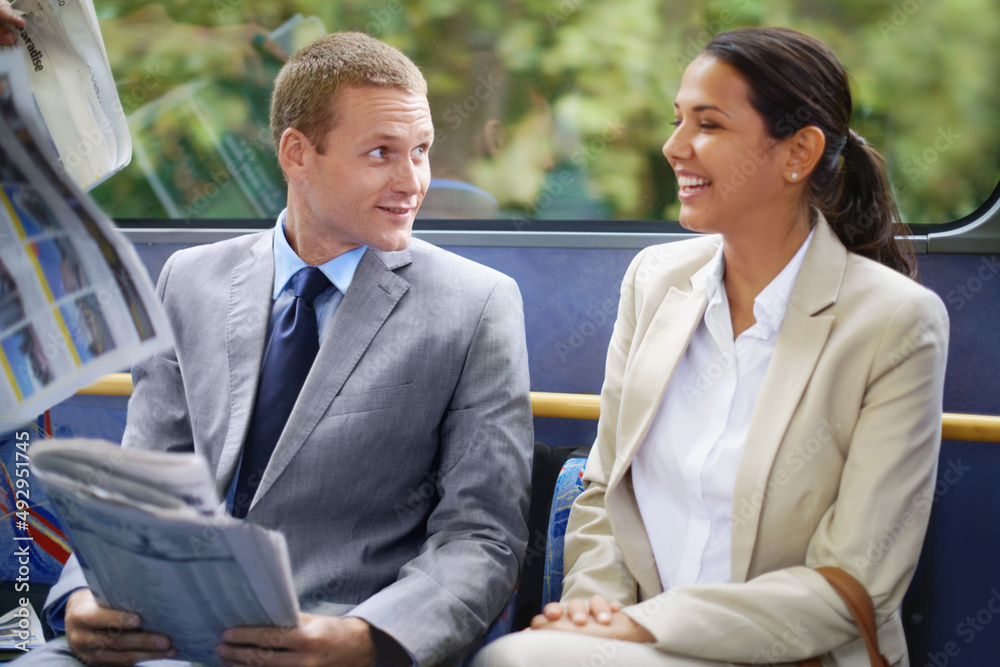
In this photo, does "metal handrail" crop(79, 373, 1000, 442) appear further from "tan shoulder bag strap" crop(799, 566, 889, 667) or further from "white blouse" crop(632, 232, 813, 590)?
"tan shoulder bag strap" crop(799, 566, 889, 667)

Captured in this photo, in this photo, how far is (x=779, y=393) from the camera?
1.39 m

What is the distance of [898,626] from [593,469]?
0.62 metres

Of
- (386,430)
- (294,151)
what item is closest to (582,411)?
(386,430)

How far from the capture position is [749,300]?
1.56 metres

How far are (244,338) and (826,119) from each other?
3.97 feet

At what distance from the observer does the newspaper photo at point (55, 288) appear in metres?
0.86

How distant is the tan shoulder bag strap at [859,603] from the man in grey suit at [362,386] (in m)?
0.57

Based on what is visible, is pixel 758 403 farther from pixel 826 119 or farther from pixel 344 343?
pixel 344 343

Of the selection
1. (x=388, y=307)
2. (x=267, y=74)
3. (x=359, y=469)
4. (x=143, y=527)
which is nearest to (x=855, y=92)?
(x=388, y=307)

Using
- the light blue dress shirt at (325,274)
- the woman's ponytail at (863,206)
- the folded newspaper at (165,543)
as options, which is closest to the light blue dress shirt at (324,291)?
the light blue dress shirt at (325,274)

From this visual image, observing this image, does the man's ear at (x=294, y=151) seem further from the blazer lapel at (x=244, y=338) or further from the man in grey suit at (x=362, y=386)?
the blazer lapel at (x=244, y=338)

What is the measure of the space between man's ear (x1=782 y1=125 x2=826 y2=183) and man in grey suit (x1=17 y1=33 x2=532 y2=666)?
0.60 meters

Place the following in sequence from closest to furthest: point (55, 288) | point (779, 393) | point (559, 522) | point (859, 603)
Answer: point (55, 288), point (859, 603), point (779, 393), point (559, 522)

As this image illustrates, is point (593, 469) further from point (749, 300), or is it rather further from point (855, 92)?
point (855, 92)
